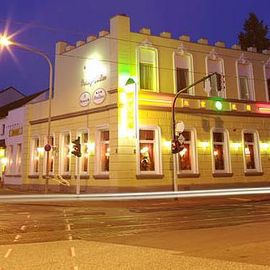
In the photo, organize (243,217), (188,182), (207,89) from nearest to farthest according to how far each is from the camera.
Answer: (243,217) → (188,182) → (207,89)

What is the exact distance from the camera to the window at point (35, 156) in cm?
3353

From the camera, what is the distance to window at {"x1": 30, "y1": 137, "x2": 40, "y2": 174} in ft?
110

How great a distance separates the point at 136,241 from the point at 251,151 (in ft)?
74.1

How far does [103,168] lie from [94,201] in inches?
152

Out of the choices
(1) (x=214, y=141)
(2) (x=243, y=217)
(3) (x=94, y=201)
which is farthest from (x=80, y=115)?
(2) (x=243, y=217)

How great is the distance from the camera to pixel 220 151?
1179 inches

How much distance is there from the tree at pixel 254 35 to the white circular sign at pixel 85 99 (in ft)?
93.8

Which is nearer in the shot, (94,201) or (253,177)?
(94,201)

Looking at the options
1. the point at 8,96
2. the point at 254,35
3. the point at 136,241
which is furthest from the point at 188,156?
the point at 8,96

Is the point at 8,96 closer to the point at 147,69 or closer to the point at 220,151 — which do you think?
the point at 147,69

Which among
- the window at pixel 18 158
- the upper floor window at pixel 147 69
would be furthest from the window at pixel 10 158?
the upper floor window at pixel 147 69

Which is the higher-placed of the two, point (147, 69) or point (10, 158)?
point (147, 69)

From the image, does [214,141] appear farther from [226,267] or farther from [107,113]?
[226,267]

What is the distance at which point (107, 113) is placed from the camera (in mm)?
27312
